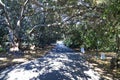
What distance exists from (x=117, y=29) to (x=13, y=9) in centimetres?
2566

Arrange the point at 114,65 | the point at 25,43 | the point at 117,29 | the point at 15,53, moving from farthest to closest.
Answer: the point at 25,43
the point at 15,53
the point at 114,65
the point at 117,29

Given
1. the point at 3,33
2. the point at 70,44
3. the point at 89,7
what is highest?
the point at 89,7

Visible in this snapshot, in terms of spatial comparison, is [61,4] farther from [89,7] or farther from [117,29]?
[117,29]

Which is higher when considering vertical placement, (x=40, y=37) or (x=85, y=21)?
(x=85, y=21)

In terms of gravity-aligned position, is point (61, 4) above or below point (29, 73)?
above

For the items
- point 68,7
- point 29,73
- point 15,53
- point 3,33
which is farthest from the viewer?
point 3,33

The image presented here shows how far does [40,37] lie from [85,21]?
75.5 ft

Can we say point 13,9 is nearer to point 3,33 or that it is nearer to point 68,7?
point 3,33

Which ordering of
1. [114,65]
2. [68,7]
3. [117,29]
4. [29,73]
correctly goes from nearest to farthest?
[117,29] < [29,73] < [114,65] < [68,7]

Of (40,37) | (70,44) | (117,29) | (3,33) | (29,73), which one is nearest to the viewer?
(117,29)

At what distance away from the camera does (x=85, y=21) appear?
21.5 metres

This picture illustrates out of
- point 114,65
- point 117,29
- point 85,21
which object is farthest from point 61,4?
point 117,29

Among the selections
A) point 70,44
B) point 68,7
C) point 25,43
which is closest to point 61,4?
point 68,7

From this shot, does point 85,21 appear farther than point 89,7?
Yes
